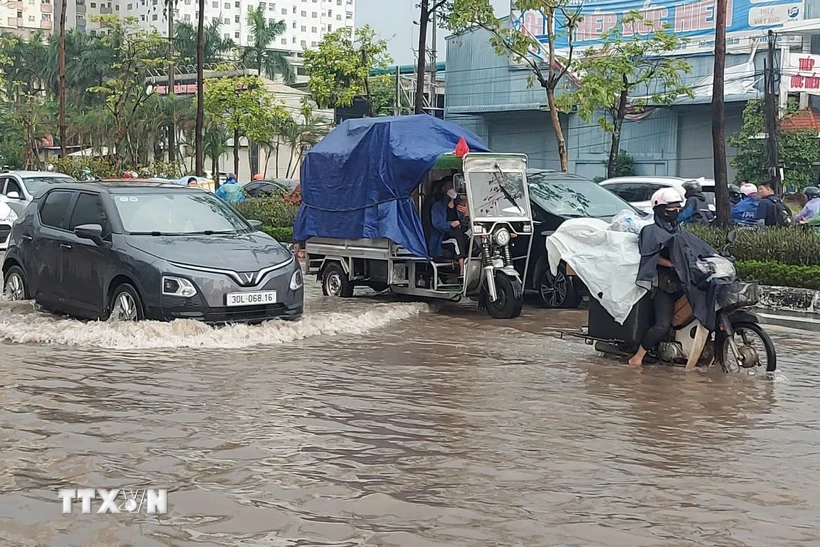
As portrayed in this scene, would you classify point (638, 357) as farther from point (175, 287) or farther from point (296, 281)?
point (175, 287)

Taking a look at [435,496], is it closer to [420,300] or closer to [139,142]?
[420,300]

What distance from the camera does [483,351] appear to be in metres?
10.9

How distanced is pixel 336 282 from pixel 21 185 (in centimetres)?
1184

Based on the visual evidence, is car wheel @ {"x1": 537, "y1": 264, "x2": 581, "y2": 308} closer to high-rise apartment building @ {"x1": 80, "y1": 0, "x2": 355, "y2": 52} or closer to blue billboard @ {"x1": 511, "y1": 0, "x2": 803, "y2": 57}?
blue billboard @ {"x1": 511, "y1": 0, "x2": 803, "y2": 57}

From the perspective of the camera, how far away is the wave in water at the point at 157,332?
34.6ft

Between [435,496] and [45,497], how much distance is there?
6.53 ft

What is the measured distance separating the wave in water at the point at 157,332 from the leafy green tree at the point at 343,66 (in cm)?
2601

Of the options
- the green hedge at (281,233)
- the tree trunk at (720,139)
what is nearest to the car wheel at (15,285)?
the tree trunk at (720,139)

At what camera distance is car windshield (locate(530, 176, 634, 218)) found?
48.3ft

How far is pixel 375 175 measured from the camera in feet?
47.8

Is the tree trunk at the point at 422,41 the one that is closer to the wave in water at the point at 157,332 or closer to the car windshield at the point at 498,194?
the car windshield at the point at 498,194

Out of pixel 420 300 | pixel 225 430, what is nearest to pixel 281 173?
pixel 420 300

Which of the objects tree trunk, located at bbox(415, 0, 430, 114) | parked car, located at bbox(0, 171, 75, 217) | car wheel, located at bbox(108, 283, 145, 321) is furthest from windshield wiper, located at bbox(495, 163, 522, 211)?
parked car, located at bbox(0, 171, 75, 217)

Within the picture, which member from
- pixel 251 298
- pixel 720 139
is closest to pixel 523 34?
pixel 720 139
